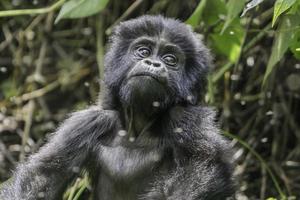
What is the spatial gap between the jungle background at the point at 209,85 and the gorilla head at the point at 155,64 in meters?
0.40

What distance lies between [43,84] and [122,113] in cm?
217

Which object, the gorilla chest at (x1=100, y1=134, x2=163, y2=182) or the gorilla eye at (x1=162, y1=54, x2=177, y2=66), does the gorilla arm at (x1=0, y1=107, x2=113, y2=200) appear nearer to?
the gorilla chest at (x1=100, y1=134, x2=163, y2=182)

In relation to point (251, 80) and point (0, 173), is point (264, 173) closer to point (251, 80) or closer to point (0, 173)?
point (251, 80)

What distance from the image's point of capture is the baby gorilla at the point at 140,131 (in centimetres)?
418

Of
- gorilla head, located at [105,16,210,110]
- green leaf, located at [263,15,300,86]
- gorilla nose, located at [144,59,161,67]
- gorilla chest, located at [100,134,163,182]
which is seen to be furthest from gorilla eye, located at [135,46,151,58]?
green leaf, located at [263,15,300,86]

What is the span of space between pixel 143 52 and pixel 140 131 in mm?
399

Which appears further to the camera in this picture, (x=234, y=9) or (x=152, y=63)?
(x=234, y=9)

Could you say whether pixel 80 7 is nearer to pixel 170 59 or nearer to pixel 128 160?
pixel 170 59

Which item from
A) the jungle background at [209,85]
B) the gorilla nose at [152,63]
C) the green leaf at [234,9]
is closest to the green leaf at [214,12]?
the jungle background at [209,85]

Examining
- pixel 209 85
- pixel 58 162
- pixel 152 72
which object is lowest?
pixel 58 162

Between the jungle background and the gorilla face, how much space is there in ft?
1.59

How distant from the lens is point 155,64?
429 centimetres

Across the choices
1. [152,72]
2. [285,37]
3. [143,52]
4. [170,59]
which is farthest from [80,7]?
[285,37]

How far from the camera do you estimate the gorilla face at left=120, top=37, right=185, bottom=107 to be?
4258mm
